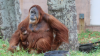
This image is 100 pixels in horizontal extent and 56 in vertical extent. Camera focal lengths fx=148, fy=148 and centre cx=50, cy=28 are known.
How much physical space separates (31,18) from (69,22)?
3.99 ft

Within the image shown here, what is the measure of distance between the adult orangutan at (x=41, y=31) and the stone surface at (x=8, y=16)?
1960 millimetres

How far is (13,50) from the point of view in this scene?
335 centimetres

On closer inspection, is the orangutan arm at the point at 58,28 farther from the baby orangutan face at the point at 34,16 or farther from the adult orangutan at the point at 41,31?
the baby orangutan face at the point at 34,16

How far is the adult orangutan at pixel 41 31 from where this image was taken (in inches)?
129

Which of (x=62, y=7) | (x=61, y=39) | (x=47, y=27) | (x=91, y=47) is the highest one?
→ (x=62, y=7)

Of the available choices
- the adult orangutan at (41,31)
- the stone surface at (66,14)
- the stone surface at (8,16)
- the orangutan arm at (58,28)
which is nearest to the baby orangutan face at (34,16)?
the adult orangutan at (41,31)

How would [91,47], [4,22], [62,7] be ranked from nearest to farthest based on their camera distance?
[62,7] < [91,47] < [4,22]

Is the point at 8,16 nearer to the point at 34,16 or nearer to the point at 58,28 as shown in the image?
the point at 34,16

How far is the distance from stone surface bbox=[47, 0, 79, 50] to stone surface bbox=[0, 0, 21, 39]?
189 cm

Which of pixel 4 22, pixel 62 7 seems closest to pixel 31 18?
pixel 62 7

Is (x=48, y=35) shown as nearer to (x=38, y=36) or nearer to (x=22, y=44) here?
(x=38, y=36)

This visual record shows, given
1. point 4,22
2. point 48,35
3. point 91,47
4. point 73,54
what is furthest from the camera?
point 4,22

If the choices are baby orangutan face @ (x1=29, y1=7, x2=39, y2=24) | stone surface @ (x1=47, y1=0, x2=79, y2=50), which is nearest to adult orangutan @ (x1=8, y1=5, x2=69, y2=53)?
baby orangutan face @ (x1=29, y1=7, x2=39, y2=24)

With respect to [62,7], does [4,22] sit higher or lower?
lower
